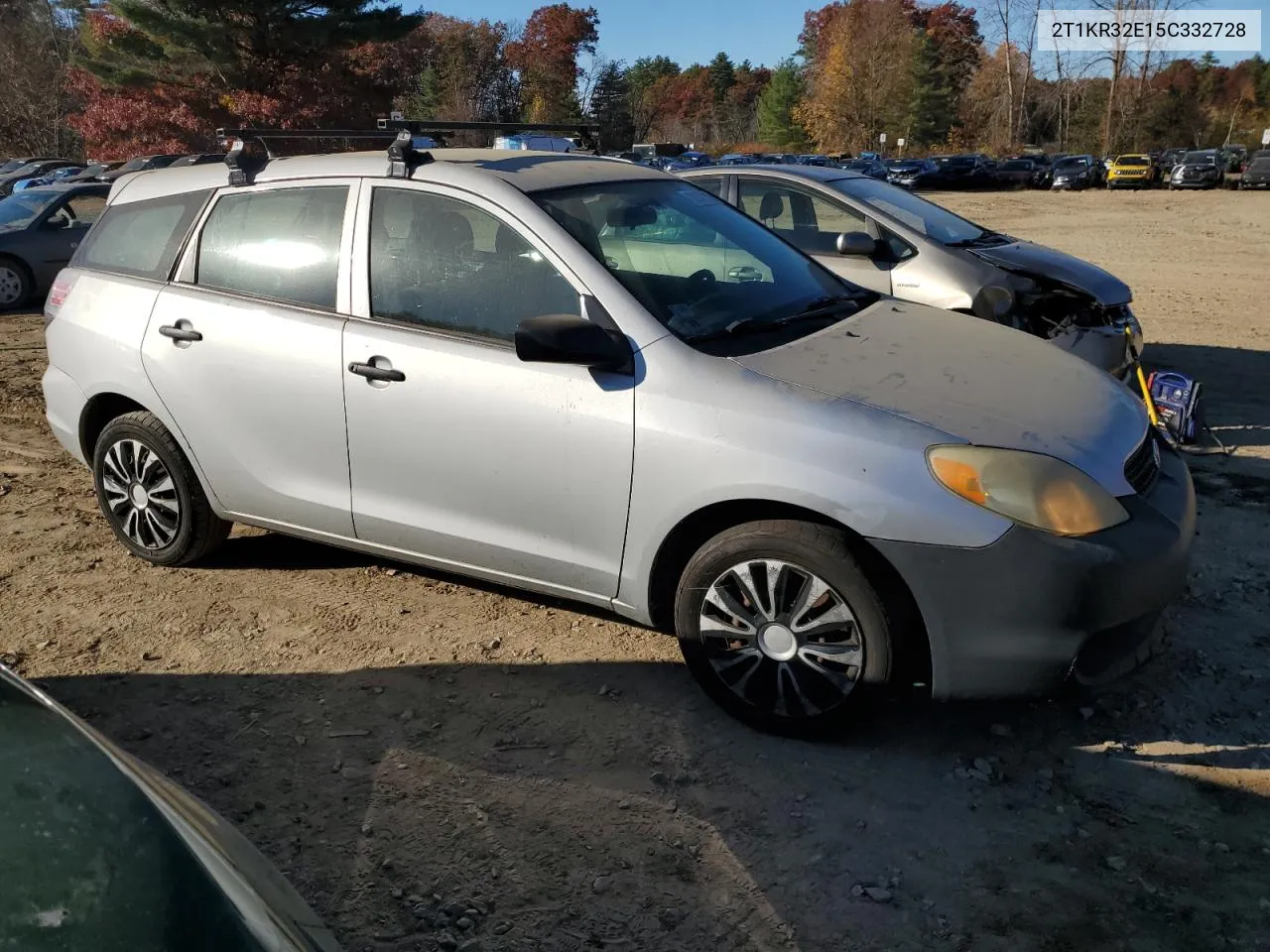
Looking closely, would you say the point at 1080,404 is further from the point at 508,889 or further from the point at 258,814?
the point at 258,814

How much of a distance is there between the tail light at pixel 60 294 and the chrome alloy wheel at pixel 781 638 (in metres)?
3.50

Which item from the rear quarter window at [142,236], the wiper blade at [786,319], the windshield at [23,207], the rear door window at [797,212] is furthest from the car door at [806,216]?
the windshield at [23,207]

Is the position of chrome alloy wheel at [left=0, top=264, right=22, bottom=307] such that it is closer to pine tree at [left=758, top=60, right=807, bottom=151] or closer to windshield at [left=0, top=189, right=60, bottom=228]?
windshield at [left=0, top=189, right=60, bottom=228]

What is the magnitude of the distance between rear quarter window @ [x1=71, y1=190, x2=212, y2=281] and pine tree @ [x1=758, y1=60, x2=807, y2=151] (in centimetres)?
7903

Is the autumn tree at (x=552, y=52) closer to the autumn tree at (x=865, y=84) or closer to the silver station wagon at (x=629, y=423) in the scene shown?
the autumn tree at (x=865, y=84)

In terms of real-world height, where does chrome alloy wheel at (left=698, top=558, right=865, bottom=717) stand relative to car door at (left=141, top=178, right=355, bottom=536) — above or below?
below

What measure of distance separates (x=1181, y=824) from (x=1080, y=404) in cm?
136

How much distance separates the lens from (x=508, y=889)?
9.40 ft

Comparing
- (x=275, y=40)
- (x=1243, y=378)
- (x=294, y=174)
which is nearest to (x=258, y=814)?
(x=294, y=174)

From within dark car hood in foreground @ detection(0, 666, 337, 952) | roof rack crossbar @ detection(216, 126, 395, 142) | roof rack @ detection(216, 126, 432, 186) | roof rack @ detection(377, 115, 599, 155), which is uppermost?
roof rack @ detection(377, 115, 599, 155)

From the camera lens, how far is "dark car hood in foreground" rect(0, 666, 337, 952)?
1.54 m

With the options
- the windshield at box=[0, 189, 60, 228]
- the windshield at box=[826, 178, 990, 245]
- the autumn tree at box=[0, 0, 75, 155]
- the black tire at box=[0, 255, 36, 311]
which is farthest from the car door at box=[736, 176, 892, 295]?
the autumn tree at box=[0, 0, 75, 155]

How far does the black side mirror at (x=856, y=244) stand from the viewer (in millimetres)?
7055

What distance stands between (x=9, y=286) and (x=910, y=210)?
10.6 m
